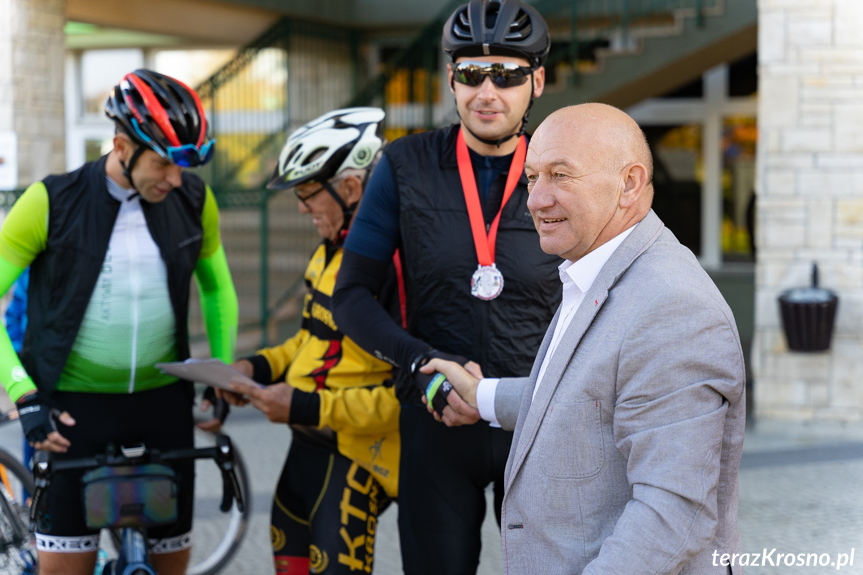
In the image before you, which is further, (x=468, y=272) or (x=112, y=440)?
(x=112, y=440)

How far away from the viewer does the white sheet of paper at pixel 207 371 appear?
275cm

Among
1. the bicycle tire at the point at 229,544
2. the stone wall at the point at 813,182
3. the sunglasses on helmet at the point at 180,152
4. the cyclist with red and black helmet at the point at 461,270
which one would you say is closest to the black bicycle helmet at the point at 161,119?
the sunglasses on helmet at the point at 180,152

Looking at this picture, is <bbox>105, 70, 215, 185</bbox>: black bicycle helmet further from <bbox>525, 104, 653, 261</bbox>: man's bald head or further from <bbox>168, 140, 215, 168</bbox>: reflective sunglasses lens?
<bbox>525, 104, 653, 261</bbox>: man's bald head

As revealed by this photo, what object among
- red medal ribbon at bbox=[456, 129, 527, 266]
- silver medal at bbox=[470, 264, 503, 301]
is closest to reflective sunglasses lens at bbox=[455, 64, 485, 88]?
red medal ribbon at bbox=[456, 129, 527, 266]

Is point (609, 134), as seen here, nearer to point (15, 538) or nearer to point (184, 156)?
point (184, 156)

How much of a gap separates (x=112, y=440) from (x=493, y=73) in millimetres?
1682

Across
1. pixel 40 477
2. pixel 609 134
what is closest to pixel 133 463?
pixel 40 477

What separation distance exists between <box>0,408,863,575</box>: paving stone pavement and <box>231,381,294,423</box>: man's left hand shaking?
2.01 m

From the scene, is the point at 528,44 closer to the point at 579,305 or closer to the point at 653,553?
the point at 579,305

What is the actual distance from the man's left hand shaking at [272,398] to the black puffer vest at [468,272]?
0.48m

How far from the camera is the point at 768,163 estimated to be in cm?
703

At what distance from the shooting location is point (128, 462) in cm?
293

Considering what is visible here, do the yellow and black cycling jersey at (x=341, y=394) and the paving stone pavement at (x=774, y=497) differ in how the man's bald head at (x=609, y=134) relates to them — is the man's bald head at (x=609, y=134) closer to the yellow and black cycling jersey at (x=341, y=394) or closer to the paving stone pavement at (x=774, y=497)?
the yellow and black cycling jersey at (x=341, y=394)

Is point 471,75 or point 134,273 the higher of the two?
point 471,75
